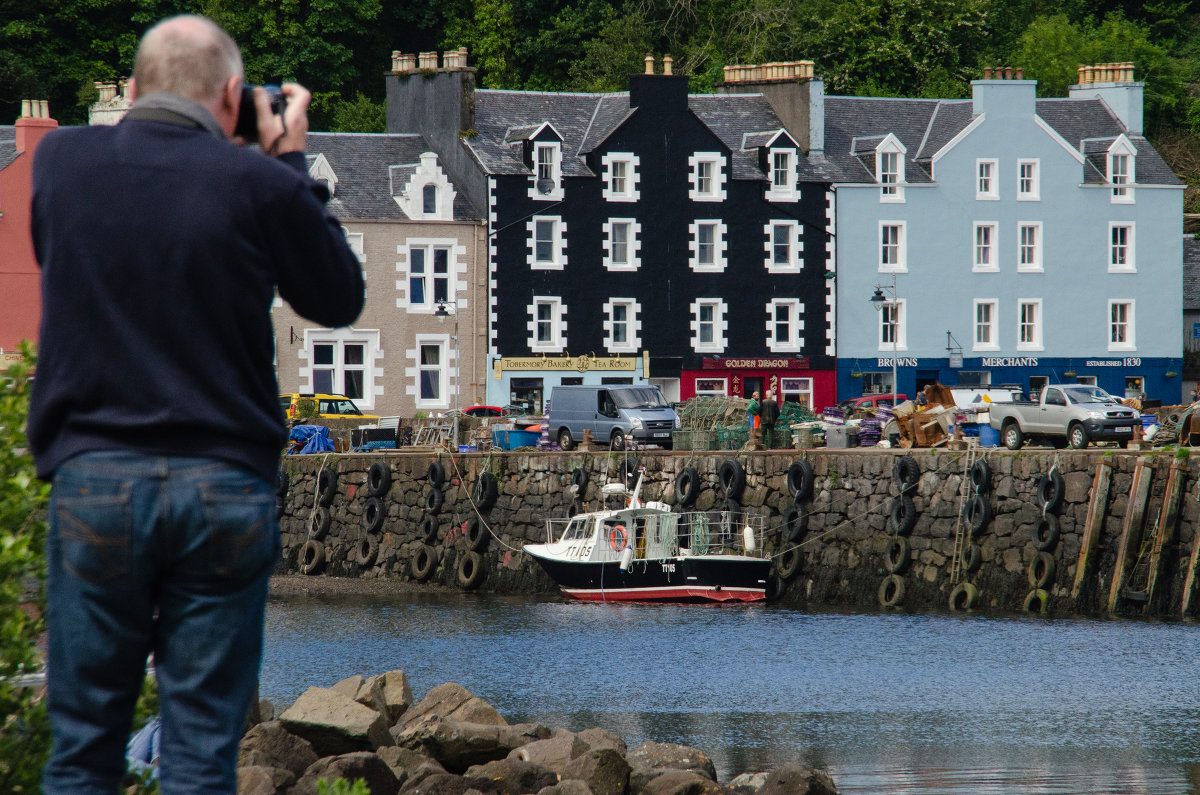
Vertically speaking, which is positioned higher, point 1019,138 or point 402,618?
point 1019,138

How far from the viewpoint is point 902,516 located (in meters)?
29.4

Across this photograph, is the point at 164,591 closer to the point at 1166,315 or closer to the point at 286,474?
the point at 286,474

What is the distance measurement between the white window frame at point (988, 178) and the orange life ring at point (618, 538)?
26200 mm

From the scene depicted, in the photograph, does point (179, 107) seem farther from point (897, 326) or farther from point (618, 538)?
point (897, 326)

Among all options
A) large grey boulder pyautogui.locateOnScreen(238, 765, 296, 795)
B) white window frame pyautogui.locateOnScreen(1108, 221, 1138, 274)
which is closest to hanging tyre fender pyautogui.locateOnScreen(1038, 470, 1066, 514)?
large grey boulder pyautogui.locateOnScreen(238, 765, 296, 795)

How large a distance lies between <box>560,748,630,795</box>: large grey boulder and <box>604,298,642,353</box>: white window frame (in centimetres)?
4019

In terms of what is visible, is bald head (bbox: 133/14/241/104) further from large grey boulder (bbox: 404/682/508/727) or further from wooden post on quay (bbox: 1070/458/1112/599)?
wooden post on quay (bbox: 1070/458/1112/599)

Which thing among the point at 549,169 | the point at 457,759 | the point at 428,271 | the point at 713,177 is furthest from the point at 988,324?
the point at 457,759

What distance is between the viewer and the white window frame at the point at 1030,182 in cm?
5303

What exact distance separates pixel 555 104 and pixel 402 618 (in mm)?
26383

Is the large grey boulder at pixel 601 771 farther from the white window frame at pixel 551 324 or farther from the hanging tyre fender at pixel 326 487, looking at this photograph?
the white window frame at pixel 551 324

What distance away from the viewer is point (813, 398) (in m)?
51.9

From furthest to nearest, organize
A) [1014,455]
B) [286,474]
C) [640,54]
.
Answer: [640,54]
[286,474]
[1014,455]

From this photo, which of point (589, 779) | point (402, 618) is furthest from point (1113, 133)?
point (589, 779)
